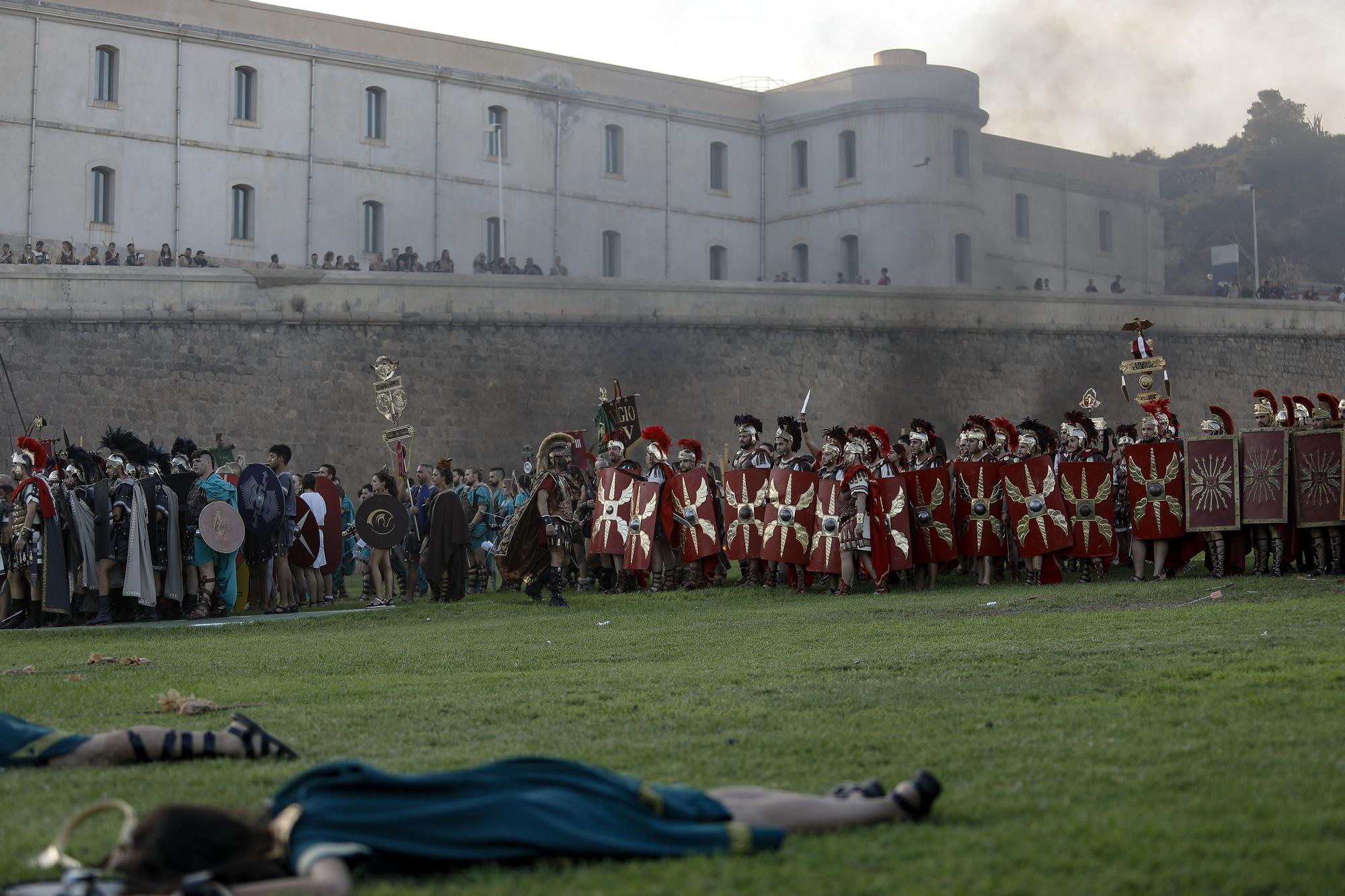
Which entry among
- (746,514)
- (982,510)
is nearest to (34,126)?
(746,514)

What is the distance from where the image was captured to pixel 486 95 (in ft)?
164

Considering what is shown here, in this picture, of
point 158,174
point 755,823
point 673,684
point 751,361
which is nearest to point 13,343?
point 158,174

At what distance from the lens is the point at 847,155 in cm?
5509

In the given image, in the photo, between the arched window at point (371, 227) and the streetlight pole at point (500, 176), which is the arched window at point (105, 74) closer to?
the arched window at point (371, 227)

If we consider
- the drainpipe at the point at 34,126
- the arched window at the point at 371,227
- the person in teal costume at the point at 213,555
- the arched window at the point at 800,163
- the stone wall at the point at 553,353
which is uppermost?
the arched window at the point at 800,163

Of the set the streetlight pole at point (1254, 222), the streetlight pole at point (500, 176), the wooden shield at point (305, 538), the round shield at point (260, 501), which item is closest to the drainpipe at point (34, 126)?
the streetlight pole at point (500, 176)

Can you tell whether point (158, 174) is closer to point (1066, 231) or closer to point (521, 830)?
point (1066, 231)

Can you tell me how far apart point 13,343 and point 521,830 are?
3132 centimetres

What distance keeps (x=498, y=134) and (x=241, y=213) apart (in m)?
9.14

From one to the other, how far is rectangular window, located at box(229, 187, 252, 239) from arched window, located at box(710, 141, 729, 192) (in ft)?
59.2

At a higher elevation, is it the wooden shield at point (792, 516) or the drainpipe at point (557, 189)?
the drainpipe at point (557, 189)

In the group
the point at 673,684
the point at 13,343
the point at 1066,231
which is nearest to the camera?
the point at 673,684

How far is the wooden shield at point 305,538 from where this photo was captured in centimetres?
1798

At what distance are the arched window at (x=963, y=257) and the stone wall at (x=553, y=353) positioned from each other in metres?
13.1
